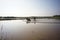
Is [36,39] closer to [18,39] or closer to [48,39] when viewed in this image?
[48,39]

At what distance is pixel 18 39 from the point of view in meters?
2.22

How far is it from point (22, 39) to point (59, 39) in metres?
0.90

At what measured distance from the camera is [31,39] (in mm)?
2248

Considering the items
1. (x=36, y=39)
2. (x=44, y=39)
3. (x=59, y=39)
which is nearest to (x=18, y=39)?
(x=36, y=39)

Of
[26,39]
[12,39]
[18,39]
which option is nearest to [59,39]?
A: [26,39]

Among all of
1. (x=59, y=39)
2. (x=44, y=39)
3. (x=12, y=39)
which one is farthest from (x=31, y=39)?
(x=59, y=39)

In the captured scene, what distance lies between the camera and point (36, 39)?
2215 mm

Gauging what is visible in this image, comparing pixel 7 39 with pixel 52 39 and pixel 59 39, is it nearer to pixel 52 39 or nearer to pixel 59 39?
pixel 52 39

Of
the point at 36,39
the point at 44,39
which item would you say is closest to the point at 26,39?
the point at 36,39

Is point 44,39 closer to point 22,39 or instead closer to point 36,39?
point 36,39

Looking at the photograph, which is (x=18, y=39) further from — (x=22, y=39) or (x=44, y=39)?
(x=44, y=39)

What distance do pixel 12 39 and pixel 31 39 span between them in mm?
466

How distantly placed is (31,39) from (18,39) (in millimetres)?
321

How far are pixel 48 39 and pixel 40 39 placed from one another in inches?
7.7
